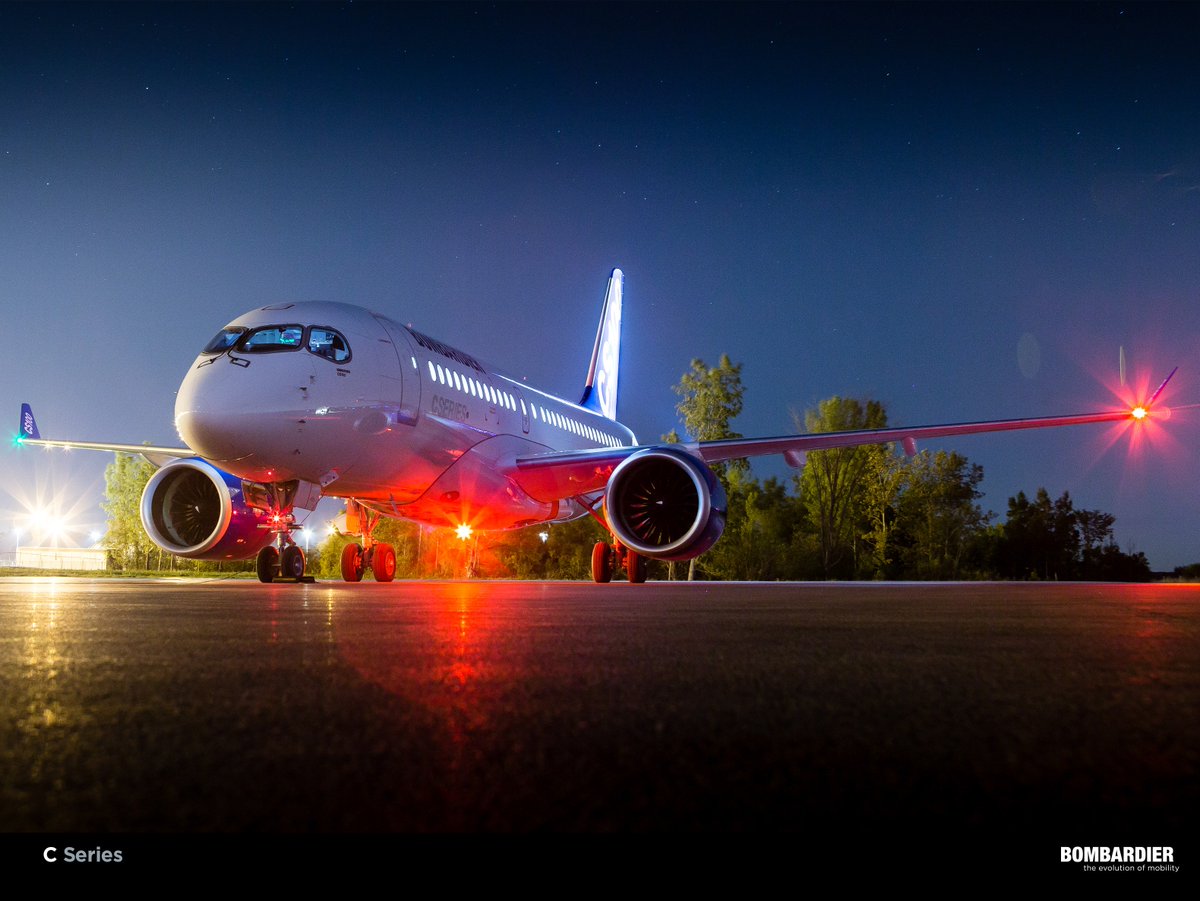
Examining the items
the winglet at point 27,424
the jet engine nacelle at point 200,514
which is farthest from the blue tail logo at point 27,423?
the jet engine nacelle at point 200,514

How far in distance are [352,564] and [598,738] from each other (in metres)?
12.7

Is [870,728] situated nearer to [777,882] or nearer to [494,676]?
[777,882]

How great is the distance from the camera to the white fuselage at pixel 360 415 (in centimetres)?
962

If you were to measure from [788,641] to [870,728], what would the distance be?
5.93 ft

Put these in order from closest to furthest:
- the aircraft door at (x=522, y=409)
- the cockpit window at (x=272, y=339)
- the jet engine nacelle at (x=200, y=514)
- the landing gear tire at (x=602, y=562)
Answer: the cockpit window at (x=272, y=339) < the jet engine nacelle at (x=200, y=514) < the aircraft door at (x=522, y=409) < the landing gear tire at (x=602, y=562)

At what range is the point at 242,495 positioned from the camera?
11578mm

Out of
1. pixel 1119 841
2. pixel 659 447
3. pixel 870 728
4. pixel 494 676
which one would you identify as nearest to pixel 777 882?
pixel 1119 841

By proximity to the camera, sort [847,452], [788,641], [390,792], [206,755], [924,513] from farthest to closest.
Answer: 1. [924,513]
2. [847,452]
3. [788,641]
4. [206,755]
5. [390,792]

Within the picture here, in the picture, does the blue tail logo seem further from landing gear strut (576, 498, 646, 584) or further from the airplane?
landing gear strut (576, 498, 646, 584)

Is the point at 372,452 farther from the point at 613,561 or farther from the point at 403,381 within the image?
the point at 613,561

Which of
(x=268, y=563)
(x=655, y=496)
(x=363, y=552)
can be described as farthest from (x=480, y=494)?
(x=655, y=496)

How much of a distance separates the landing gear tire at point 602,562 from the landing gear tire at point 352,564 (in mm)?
4221

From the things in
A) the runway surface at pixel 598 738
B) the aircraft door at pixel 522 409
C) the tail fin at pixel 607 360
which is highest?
the tail fin at pixel 607 360

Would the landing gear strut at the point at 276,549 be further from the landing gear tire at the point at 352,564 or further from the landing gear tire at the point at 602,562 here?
the landing gear tire at the point at 602,562
